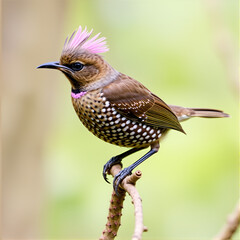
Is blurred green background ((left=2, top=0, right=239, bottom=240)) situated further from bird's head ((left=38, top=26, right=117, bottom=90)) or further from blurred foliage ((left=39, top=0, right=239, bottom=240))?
bird's head ((left=38, top=26, right=117, bottom=90))

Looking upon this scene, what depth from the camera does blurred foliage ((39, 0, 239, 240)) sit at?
752 centimetres

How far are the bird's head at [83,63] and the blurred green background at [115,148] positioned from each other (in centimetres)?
324

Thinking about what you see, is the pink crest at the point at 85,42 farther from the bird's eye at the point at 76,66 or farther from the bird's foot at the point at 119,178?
the bird's foot at the point at 119,178

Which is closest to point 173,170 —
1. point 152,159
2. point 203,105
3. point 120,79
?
point 152,159

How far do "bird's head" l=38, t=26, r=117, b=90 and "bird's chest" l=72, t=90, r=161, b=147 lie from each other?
11 centimetres

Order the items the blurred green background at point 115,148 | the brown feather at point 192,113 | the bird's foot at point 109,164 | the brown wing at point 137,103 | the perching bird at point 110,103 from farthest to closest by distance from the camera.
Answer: the blurred green background at point 115,148 → the brown feather at point 192,113 → the bird's foot at point 109,164 → the brown wing at point 137,103 → the perching bird at point 110,103

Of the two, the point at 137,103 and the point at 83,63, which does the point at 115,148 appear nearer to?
the point at 137,103

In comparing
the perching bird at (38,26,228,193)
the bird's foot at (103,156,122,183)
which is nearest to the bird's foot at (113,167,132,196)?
the perching bird at (38,26,228,193)

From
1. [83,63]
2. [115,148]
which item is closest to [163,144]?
[115,148]

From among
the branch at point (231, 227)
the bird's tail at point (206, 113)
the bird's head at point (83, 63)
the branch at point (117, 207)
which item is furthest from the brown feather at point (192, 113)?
the branch at point (231, 227)

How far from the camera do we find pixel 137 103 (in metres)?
4.05

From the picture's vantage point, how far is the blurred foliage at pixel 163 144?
7520 mm

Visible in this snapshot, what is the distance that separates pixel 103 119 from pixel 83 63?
0.45 meters

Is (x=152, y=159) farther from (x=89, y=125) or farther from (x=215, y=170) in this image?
(x=89, y=125)
